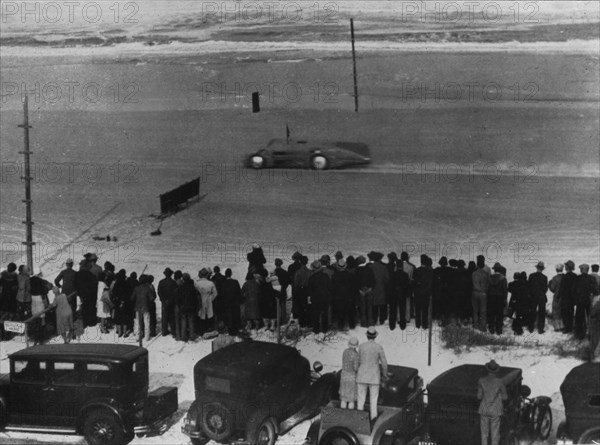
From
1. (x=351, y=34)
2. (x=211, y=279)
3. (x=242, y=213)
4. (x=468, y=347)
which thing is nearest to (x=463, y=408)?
(x=468, y=347)

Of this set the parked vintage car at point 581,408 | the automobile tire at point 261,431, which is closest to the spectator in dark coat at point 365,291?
the automobile tire at point 261,431

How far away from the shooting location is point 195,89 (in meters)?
19.1

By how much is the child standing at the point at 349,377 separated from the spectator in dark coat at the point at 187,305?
353 cm

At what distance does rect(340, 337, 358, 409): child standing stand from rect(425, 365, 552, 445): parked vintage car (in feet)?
3.30

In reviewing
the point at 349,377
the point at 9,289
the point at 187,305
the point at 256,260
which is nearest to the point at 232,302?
the point at 187,305

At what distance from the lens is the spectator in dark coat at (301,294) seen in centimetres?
1410

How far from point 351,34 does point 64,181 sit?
6625mm

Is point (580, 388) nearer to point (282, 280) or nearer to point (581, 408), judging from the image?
point (581, 408)

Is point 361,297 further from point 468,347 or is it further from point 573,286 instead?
point 573,286

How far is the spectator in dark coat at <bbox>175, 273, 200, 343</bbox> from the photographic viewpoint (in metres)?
14.1

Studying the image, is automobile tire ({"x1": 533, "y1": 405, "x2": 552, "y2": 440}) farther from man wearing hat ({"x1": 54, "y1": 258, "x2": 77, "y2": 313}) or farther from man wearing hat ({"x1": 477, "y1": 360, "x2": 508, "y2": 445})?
man wearing hat ({"x1": 54, "y1": 258, "x2": 77, "y2": 313})

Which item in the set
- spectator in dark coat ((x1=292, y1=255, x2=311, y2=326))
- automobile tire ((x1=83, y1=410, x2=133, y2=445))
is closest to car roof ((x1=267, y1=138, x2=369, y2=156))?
spectator in dark coat ((x1=292, y1=255, x2=311, y2=326))

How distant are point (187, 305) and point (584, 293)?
20.4 ft

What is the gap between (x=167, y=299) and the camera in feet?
46.6
